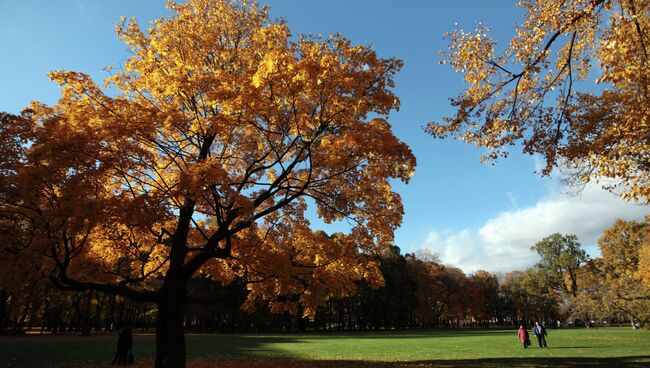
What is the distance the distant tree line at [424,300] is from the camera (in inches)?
1690

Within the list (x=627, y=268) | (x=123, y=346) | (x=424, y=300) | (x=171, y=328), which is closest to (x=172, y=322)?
(x=171, y=328)

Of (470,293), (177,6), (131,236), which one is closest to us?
(131,236)

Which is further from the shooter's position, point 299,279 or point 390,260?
point 390,260

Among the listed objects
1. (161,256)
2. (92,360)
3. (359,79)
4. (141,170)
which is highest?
(359,79)

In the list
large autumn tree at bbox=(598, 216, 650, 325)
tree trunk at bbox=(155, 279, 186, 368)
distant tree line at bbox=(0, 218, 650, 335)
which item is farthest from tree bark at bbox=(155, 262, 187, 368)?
large autumn tree at bbox=(598, 216, 650, 325)

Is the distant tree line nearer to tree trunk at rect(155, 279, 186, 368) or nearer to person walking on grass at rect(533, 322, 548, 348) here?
tree trunk at rect(155, 279, 186, 368)

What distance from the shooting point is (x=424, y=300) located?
77.3 metres

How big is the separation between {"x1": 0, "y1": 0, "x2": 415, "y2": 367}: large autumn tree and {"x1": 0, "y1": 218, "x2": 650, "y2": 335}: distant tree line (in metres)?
2.88

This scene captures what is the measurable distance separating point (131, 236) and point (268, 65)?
8.33 metres

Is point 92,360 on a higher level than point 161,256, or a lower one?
lower

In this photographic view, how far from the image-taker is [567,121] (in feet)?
29.5

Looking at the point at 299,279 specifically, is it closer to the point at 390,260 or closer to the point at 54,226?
the point at 54,226

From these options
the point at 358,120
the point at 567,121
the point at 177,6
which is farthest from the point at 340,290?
the point at 177,6

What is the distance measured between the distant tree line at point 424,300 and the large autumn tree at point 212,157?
2882 millimetres
